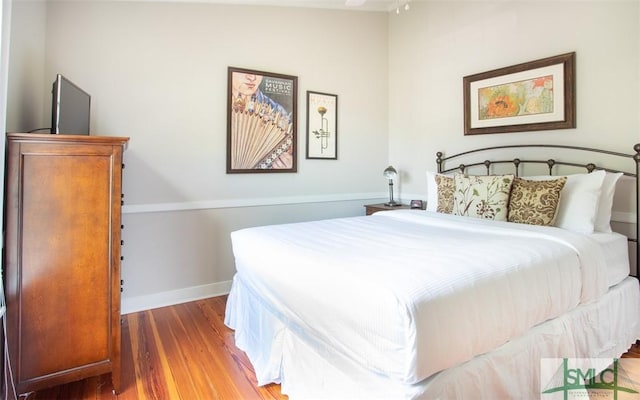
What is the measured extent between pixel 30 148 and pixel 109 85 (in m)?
1.30

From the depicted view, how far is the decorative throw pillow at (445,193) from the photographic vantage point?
2908mm

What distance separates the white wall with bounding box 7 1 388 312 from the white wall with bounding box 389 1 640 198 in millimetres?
815

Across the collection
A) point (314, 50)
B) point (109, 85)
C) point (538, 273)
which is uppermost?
point (314, 50)

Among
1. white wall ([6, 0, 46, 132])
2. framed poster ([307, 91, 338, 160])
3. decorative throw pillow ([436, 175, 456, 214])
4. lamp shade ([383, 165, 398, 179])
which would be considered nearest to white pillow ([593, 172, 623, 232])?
decorative throw pillow ([436, 175, 456, 214])

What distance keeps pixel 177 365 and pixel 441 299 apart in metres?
1.62

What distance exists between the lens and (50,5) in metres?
2.47

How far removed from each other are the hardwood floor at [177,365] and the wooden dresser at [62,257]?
143mm

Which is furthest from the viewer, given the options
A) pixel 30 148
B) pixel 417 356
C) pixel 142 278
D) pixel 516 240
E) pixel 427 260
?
pixel 142 278

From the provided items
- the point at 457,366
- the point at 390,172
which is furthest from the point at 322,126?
the point at 457,366

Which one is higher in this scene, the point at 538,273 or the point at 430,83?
the point at 430,83

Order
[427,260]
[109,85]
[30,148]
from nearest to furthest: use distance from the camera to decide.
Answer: [427,260] < [30,148] < [109,85]

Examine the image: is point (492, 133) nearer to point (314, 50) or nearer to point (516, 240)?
point (516, 240)

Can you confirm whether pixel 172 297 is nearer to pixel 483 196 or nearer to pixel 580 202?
pixel 483 196

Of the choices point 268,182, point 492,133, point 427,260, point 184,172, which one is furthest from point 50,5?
point 492,133
